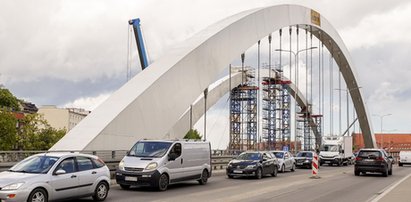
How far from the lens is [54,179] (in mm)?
11930

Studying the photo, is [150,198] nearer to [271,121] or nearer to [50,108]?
[271,121]

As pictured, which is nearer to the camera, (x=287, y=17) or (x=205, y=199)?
(x=205, y=199)

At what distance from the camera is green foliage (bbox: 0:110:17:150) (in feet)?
176

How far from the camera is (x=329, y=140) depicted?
48188 millimetres

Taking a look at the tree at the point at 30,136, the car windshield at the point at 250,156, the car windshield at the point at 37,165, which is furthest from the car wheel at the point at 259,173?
the tree at the point at 30,136

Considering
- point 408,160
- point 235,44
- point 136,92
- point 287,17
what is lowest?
point 408,160

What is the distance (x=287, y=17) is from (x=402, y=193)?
29.9 m

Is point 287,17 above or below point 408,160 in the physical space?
above

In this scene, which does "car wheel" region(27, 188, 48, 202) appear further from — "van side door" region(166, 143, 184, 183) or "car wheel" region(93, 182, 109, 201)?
"van side door" region(166, 143, 184, 183)

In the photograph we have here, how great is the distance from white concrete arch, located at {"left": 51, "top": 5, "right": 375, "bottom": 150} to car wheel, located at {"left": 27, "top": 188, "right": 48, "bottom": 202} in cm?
849

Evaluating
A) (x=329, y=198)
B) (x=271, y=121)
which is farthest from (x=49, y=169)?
(x=271, y=121)

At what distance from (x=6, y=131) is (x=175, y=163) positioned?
41.9 meters

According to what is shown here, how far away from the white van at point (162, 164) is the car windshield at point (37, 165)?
403 centimetres

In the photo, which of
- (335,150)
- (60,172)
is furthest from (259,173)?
(335,150)
